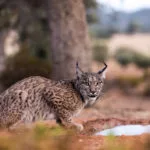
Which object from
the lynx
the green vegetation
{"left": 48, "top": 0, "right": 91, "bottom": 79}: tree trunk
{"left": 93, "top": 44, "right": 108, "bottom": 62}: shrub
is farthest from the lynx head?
{"left": 93, "top": 44, "right": 108, "bottom": 62}: shrub

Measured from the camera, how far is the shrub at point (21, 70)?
26.2 m

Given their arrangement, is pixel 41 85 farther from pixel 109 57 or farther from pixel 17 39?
pixel 109 57

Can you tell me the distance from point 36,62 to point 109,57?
1090 inches

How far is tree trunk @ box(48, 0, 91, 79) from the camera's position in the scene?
2077 cm

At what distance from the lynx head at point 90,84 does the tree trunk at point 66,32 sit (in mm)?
8159

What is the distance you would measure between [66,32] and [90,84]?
8.63m

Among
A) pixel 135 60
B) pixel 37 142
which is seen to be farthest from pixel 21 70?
pixel 135 60

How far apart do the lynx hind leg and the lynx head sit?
48.0 inches

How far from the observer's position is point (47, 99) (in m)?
12.1

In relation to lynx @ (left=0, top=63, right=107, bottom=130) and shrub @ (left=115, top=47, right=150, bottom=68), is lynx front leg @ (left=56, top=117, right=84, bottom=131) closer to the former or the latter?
lynx @ (left=0, top=63, right=107, bottom=130)

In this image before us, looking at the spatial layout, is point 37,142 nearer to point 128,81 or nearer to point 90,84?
point 90,84

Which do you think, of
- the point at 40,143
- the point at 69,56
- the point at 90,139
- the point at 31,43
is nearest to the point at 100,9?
the point at 31,43

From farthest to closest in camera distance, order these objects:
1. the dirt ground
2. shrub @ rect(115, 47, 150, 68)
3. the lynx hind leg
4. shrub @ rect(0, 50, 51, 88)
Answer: shrub @ rect(115, 47, 150, 68) < shrub @ rect(0, 50, 51, 88) < the lynx hind leg < the dirt ground

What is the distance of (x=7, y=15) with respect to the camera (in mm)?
26266
